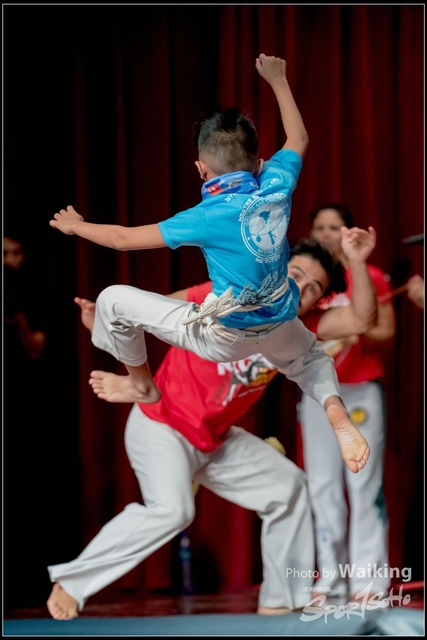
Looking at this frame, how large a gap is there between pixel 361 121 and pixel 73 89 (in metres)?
1.25

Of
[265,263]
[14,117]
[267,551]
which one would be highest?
[14,117]

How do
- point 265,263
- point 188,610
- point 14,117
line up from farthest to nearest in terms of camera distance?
point 14,117, point 188,610, point 265,263

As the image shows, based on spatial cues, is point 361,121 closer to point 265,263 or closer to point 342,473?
point 342,473

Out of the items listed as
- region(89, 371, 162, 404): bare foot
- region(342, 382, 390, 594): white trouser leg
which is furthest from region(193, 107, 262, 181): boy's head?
region(342, 382, 390, 594): white trouser leg

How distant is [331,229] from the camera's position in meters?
3.22

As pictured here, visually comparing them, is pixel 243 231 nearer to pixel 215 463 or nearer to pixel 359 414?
pixel 215 463

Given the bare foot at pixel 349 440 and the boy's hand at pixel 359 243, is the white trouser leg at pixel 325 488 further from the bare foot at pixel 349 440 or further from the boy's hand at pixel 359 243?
the bare foot at pixel 349 440

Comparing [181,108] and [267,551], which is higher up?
[181,108]

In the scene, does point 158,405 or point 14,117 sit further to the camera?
point 14,117

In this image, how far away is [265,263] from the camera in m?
2.14

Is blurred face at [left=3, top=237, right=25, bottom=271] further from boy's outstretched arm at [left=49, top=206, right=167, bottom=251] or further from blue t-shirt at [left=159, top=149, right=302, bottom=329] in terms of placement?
blue t-shirt at [left=159, top=149, right=302, bottom=329]

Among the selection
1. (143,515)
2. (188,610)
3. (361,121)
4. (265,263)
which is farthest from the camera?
(361,121)

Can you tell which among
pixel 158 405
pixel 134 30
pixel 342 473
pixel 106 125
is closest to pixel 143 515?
pixel 158 405

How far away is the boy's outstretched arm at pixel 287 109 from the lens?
2270mm
